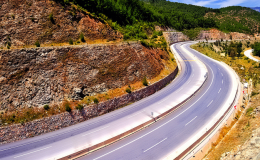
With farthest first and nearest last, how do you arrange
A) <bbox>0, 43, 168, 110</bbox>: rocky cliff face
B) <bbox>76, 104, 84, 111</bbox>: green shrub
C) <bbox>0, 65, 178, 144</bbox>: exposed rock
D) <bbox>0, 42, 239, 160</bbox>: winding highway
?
<bbox>76, 104, 84, 111</bbox>: green shrub → <bbox>0, 43, 168, 110</bbox>: rocky cliff face → <bbox>0, 65, 178, 144</bbox>: exposed rock → <bbox>0, 42, 239, 160</bbox>: winding highway

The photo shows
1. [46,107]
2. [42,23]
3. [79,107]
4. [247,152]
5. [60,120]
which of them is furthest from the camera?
[42,23]

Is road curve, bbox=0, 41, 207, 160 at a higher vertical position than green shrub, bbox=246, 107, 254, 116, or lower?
lower

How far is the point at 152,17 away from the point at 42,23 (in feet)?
193

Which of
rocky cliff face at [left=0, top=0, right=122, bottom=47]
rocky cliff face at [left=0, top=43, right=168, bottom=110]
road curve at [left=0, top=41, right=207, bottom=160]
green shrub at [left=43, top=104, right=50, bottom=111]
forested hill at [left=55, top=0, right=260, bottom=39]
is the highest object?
forested hill at [left=55, top=0, right=260, bottom=39]

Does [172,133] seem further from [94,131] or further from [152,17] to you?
[152,17]

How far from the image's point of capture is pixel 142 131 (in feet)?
67.5

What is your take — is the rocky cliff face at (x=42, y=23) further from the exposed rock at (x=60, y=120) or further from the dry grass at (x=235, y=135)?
the dry grass at (x=235, y=135)

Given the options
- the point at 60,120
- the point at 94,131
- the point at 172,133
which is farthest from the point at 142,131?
the point at 60,120

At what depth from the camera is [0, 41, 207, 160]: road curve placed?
18.1 meters

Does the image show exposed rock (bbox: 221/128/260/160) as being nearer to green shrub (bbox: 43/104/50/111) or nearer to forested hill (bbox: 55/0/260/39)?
green shrub (bbox: 43/104/50/111)

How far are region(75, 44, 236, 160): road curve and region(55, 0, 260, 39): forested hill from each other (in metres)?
23.7

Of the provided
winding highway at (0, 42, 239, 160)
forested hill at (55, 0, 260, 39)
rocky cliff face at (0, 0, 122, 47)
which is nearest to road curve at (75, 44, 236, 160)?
winding highway at (0, 42, 239, 160)

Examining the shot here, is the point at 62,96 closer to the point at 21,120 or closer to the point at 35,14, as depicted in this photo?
the point at 21,120

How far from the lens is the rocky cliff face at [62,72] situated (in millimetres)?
23344
